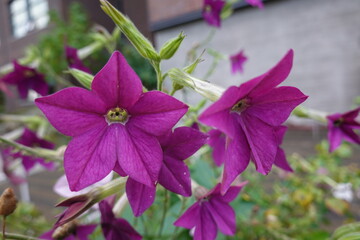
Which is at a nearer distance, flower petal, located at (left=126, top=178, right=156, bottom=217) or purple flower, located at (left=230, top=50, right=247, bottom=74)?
flower petal, located at (left=126, top=178, right=156, bottom=217)

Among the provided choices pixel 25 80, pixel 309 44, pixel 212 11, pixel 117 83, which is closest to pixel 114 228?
pixel 117 83

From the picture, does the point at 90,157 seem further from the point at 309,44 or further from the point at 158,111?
the point at 309,44

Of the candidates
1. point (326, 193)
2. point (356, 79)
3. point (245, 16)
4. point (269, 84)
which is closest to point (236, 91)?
point (269, 84)

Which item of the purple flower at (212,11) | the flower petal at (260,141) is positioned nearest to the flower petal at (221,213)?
the flower petal at (260,141)

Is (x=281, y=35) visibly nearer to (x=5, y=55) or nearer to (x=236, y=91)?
(x=236, y=91)

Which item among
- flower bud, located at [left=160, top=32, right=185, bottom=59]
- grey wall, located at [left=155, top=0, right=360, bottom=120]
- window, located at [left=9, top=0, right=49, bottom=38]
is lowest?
window, located at [left=9, top=0, right=49, bottom=38]

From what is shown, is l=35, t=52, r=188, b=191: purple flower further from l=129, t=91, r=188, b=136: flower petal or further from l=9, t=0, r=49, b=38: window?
l=9, t=0, r=49, b=38: window

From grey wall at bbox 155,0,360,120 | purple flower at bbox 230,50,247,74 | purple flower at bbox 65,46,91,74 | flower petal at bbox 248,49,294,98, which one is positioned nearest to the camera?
flower petal at bbox 248,49,294,98

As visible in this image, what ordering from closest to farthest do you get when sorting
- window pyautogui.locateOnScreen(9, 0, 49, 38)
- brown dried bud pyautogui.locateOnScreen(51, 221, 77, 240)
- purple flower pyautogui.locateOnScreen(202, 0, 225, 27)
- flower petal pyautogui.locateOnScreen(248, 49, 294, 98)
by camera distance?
1. flower petal pyautogui.locateOnScreen(248, 49, 294, 98)
2. brown dried bud pyautogui.locateOnScreen(51, 221, 77, 240)
3. purple flower pyautogui.locateOnScreen(202, 0, 225, 27)
4. window pyautogui.locateOnScreen(9, 0, 49, 38)

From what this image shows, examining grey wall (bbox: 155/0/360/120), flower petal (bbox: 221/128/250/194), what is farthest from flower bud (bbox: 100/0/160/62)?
grey wall (bbox: 155/0/360/120)
